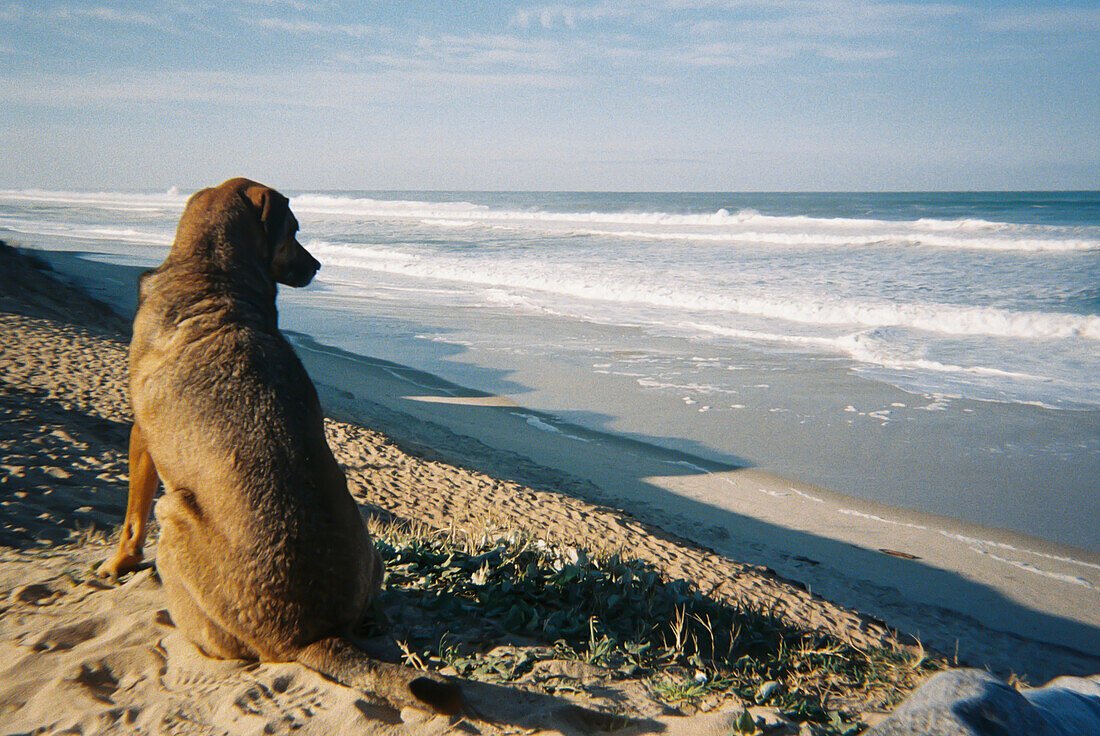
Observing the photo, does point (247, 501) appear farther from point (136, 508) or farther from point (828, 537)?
point (828, 537)

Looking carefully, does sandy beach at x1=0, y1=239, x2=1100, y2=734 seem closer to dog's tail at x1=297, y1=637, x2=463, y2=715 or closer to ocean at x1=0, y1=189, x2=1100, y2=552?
dog's tail at x1=297, y1=637, x2=463, y2=715

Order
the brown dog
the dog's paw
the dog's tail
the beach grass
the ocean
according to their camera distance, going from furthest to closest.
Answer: the ocean
the dog's paw
the beach grass
the brown dog
the dog's tail

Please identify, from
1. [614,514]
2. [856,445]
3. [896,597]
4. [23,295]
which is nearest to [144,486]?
[614,514]

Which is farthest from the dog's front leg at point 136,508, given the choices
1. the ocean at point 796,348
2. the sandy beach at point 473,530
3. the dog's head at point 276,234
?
the ocean at point 796,348

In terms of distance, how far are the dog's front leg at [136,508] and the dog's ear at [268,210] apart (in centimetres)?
101

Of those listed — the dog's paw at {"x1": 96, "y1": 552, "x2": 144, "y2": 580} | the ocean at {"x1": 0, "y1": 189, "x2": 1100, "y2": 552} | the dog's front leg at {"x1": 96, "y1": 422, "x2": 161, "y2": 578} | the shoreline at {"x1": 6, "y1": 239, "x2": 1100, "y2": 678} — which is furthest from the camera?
the ocean at {"x1": 0, "y1": 189, "x2": 1100, "y2": 552}

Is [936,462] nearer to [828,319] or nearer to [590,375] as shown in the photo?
[590,375]

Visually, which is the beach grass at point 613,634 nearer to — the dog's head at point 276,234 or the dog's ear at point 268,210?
the dog's head at point 276,234

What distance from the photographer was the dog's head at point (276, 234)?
10.3 ft

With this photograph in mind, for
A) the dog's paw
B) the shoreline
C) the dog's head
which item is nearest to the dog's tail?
the dog's paw

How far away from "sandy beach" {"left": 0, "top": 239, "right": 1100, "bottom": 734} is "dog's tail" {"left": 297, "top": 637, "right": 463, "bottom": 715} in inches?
2.3

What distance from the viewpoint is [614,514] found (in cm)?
567

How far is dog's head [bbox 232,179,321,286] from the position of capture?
124 inches

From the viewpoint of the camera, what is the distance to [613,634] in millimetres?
2928
